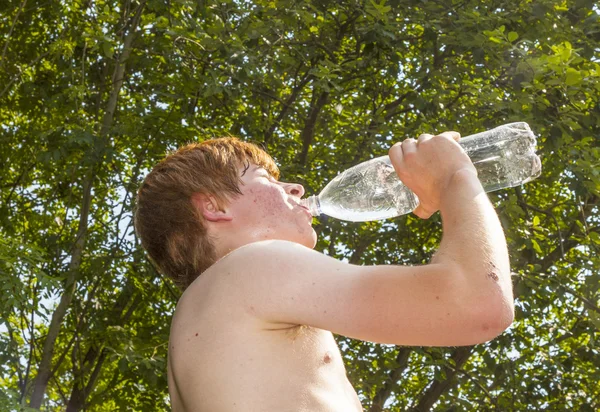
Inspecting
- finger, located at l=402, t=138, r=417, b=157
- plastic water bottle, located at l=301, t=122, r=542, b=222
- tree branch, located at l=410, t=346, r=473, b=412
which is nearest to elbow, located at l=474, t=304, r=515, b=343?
finger, located at l=402, t=138, r=417, b=157

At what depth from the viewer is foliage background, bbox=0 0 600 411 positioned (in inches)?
229

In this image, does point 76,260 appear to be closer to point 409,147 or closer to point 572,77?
A: point 572,77

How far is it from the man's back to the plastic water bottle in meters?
1.05

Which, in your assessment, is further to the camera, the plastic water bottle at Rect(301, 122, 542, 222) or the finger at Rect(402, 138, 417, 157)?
the plastic water bottle at Rect(301, 122, 542, 222)

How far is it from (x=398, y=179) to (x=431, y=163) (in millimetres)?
1245

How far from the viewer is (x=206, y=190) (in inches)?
77.8

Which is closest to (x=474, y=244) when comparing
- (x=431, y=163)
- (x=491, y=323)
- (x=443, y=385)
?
(x=491, y=323)

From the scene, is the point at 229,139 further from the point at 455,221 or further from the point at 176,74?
the point at 176,74

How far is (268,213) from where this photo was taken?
1.98 m

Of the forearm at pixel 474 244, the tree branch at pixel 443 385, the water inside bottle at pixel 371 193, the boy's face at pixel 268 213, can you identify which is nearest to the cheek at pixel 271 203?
the boy's face at pixel 268 213

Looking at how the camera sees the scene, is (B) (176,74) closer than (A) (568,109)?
No

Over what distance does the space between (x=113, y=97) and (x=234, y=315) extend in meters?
5.30

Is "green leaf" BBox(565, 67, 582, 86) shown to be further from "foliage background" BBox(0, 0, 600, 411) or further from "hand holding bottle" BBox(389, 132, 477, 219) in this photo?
"hand holding bottle" BBox(389, 132, 477, 219)

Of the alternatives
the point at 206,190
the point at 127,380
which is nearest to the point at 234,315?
the point at 206,190
